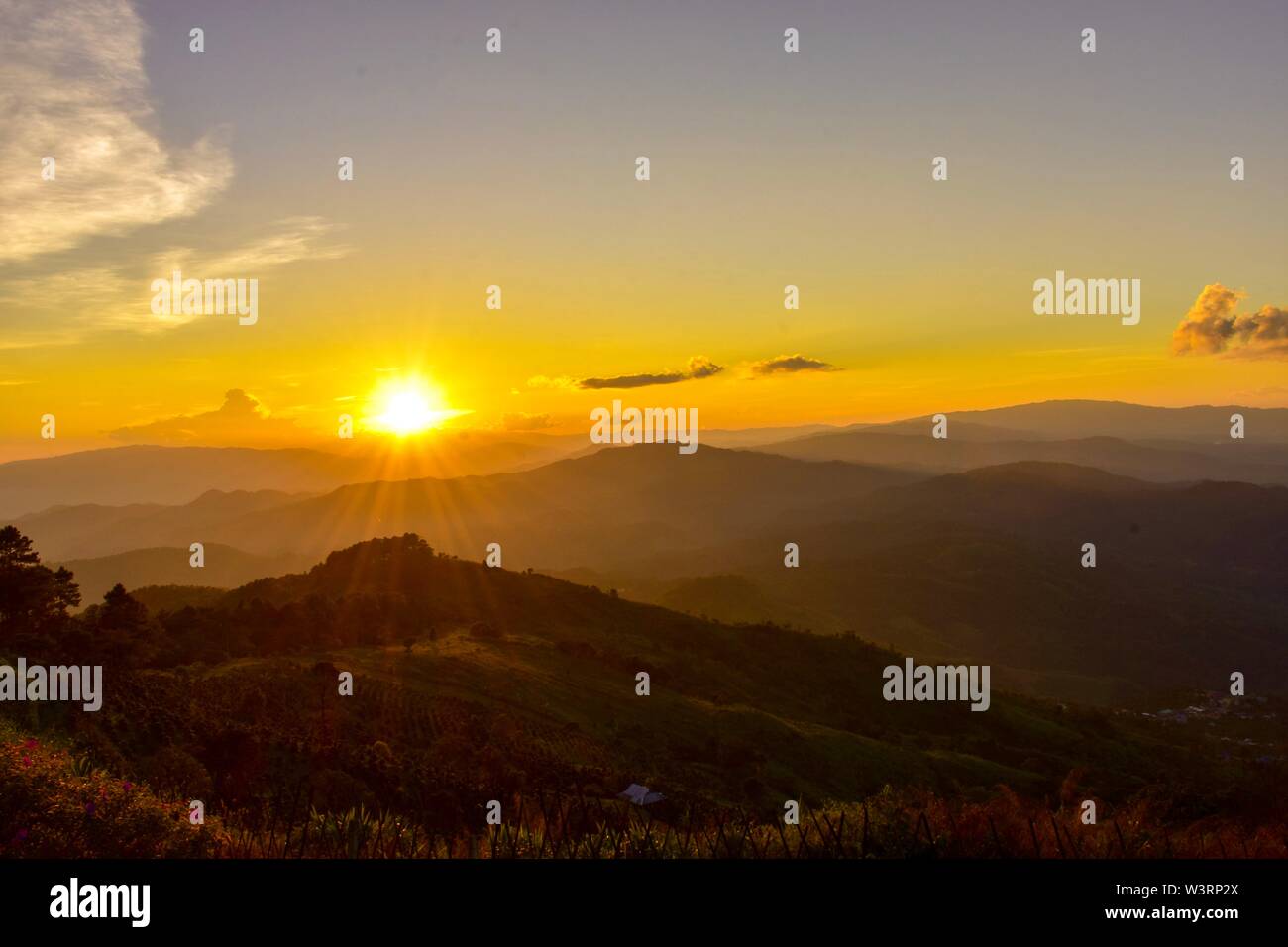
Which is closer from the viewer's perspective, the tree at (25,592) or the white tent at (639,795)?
the white tent at (639,795)

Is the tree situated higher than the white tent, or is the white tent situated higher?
the tree

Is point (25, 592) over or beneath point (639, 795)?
over

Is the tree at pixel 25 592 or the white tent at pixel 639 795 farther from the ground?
the tree at pixel 25 592

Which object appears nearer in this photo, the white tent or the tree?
the white tent

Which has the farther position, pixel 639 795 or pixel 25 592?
pixel 25 592

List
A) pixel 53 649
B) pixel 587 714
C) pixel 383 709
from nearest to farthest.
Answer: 1. pixel 53 649
2. pixel 383 709
3. pixel 587 714
